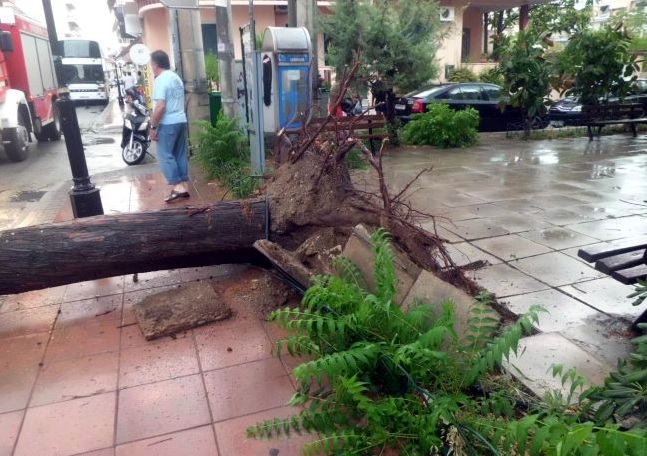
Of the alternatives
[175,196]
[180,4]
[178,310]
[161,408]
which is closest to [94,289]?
[178,310]

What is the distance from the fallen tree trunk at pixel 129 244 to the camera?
3.91 m

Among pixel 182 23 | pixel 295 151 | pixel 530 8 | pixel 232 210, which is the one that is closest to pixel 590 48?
pixel 182 23

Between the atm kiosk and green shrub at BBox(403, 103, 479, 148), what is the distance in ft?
11.9

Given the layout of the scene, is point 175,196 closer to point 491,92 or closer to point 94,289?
point 94,289

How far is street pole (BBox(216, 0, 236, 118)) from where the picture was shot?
9.64 m

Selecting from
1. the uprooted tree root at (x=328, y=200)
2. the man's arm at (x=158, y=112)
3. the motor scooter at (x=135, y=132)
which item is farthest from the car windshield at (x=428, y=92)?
the uprooted tree root at (x=328, y=200)

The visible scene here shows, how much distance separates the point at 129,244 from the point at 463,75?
62.2 feet

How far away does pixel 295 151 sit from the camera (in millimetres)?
4945

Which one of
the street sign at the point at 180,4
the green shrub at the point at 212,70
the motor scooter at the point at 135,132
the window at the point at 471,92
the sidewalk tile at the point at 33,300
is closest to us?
the sidewalk tile at the point at 33,300

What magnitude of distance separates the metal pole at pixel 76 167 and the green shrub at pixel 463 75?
55.9 feet

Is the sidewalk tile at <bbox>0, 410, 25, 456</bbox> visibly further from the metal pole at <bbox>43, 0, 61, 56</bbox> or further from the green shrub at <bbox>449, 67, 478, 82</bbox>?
the green shrub at <bbox>449, 67, 478, 82</bbox>

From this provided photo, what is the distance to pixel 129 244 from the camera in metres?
4.09

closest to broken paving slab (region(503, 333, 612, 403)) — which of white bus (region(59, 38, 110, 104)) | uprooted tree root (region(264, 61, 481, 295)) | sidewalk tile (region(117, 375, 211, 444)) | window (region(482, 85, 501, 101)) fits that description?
uprooted tree root (region(264, 61, 481, 295))

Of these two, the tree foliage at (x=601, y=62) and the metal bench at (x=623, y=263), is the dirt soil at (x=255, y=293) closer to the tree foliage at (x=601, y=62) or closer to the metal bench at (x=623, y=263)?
the metal bench at (x=623, y=263)
